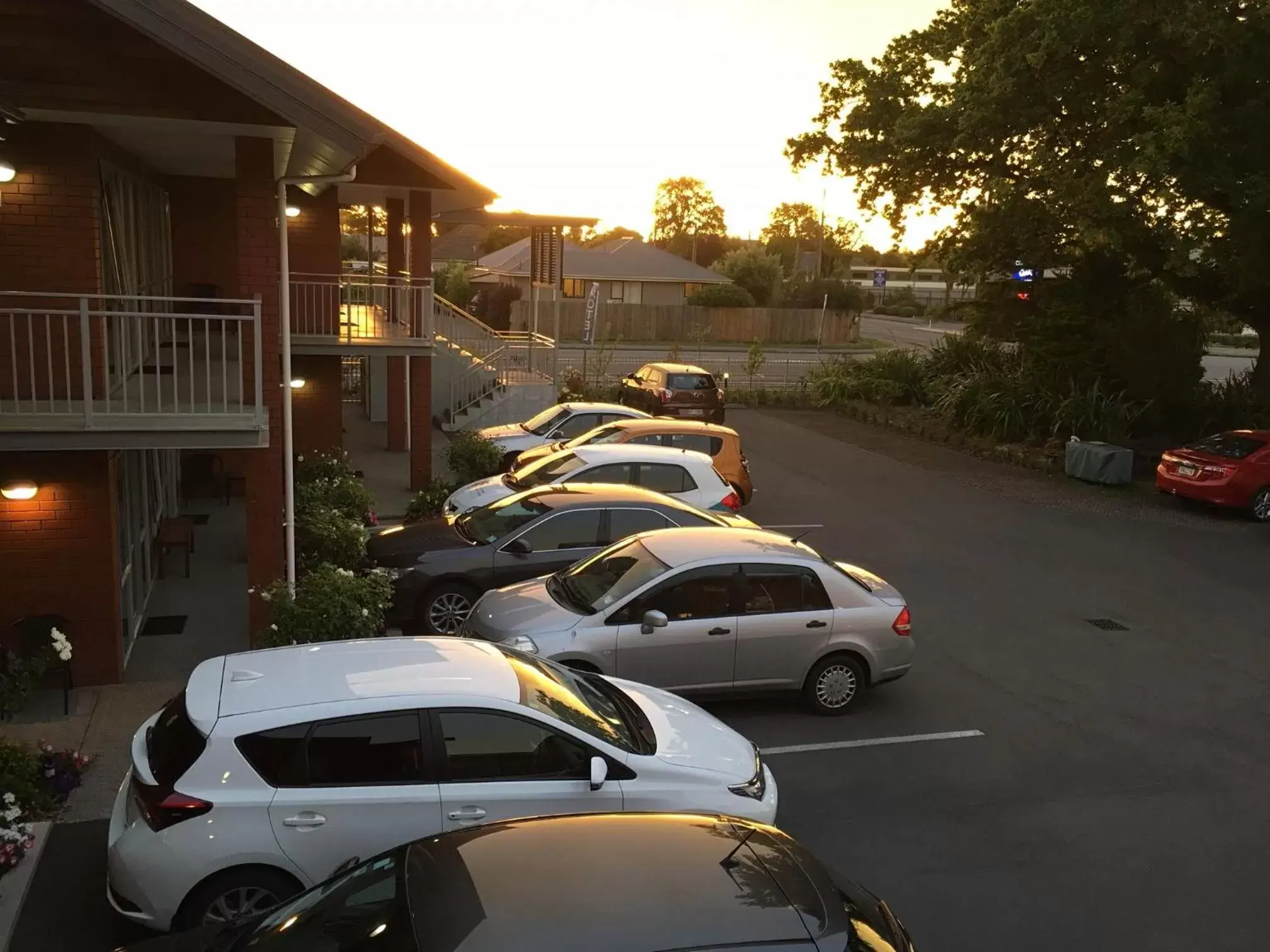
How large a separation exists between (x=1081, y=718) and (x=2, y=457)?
9.41 metres

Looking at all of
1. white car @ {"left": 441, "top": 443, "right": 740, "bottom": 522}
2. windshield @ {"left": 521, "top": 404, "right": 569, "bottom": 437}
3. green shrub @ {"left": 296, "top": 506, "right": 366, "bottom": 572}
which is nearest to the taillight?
white car @ {"left": 441, "top": 443, "right": 740, "bottom": 522}

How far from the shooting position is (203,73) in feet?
26.0

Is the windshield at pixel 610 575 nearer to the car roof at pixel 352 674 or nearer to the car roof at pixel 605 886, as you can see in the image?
the car roof at pixel 352 674

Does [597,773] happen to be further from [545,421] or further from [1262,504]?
[1262,504]

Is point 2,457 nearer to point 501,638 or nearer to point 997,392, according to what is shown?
point 501,638

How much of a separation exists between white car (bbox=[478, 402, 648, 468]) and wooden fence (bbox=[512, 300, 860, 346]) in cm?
3309

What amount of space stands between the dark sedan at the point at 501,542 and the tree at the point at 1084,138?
42.8 ft

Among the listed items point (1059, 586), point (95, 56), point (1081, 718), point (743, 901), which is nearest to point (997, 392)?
point (1059, 586)

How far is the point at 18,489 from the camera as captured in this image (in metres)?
8.23

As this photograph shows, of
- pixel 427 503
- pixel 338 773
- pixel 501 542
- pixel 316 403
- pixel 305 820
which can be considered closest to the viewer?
pixel 305 820

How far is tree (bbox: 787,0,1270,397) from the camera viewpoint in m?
18.4

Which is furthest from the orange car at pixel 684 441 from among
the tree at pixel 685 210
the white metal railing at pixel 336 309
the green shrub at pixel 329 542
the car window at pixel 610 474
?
the tree at pixel 685 210

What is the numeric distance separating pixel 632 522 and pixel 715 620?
2.54 m

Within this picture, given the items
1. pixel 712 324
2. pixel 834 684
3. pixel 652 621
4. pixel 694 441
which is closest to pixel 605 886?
pixel 652 621
